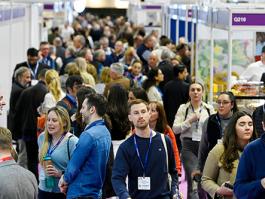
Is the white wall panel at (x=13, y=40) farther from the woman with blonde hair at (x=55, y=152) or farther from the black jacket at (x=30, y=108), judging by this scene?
the woman with blonde hair at (x=55, y=152)

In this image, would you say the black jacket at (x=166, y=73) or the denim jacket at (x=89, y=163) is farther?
the black jacket at (x=166, y=73)

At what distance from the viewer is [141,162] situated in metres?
7.24

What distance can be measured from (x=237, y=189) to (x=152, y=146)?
1.25m

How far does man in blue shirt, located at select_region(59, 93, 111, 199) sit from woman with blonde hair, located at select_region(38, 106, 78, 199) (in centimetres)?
46

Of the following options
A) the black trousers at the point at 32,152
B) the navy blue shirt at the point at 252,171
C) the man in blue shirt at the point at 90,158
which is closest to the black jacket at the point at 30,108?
the black trousers at the point at 32,152

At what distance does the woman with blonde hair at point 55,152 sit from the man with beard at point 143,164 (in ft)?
2.85

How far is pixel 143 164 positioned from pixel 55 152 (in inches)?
43.0

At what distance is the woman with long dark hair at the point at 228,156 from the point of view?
721 centimetres

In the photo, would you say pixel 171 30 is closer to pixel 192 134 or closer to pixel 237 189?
pixel 192 134

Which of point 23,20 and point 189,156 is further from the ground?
point 23,20

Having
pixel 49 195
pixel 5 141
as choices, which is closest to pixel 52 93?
pixel 49 195

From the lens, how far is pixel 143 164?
7250 mm

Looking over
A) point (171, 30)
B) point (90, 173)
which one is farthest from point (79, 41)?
point (90, 173)

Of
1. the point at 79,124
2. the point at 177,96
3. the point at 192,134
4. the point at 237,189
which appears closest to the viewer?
the point at 237,189
